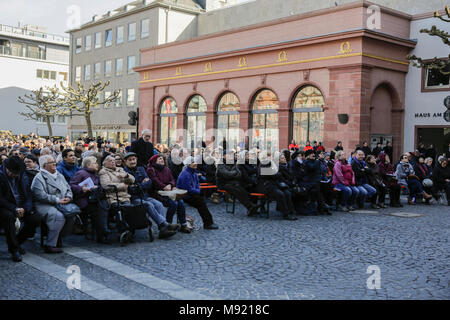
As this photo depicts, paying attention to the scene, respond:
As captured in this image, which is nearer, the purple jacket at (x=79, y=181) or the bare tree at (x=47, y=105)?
the purple jacket at (x=79, y=181)

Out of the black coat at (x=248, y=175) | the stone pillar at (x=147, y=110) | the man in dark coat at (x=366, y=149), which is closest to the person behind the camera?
the black coat at (x=248, y=175)

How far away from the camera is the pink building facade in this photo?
24531 mm

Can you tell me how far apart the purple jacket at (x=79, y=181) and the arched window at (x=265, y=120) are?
1960cm

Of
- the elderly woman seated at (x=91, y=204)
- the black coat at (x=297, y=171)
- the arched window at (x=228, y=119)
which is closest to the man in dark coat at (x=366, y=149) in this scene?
the black coat at (x=297, y=171)

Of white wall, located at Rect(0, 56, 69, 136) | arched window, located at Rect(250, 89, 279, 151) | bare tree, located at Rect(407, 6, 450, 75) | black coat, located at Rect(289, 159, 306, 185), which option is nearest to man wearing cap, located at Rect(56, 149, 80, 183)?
black coat, located at Rect(289, 159, 306, 185)

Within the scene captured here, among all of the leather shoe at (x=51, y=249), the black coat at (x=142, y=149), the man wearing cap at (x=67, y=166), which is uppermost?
the black coat at (x=142, y=149)

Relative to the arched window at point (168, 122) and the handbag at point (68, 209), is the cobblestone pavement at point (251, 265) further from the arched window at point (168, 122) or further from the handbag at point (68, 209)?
the arched window at point (168, 122)

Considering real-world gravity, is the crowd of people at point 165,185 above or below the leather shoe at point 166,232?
above

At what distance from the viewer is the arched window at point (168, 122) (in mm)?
35250

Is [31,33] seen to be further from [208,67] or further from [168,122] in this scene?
[208,67]

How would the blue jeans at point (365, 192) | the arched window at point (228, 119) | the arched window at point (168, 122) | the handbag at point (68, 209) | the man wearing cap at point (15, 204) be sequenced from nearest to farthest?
the man wearing cap at point (15, 204)
the handbag at point (68, 209)
the blue jeans at point (365, 192)
the arched window at point (228, 119)
the arched window at point (168, 122)

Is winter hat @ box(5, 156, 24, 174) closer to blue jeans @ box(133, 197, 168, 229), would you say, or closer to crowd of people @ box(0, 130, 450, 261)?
crowd of people @ box(0, 130, 450, 261)

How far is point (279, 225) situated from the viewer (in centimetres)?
1150

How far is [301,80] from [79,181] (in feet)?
62.7
